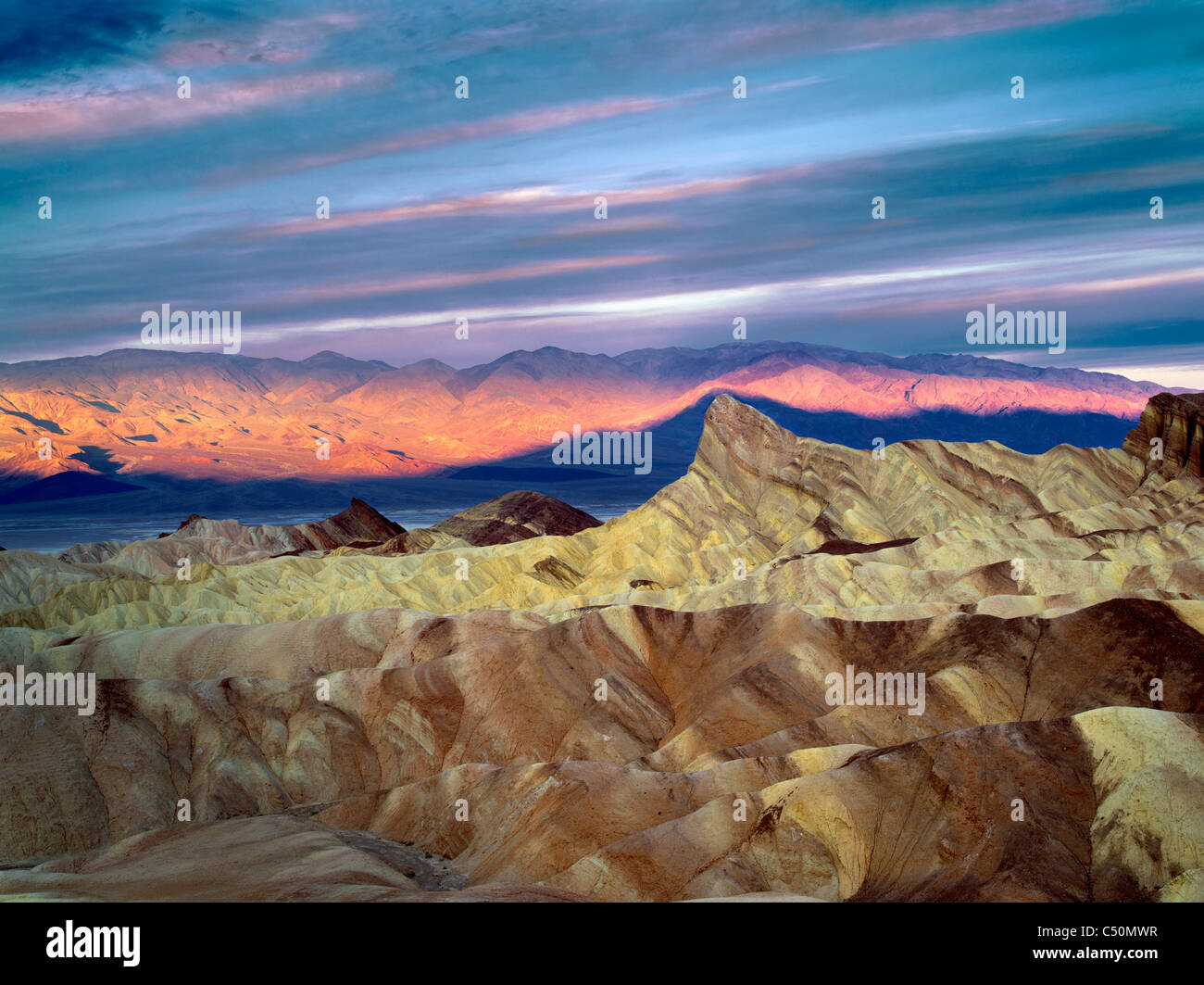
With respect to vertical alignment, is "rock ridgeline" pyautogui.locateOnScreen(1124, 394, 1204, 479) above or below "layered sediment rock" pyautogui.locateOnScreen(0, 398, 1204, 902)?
above

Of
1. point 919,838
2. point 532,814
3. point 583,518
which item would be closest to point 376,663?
point 532,814

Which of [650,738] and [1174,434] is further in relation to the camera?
[1174,434]

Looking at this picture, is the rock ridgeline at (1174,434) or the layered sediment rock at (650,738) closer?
the layered sediment rock at (650,738)

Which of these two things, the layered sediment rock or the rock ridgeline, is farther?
the rock ridgeline

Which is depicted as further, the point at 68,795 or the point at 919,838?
the point at 68,795

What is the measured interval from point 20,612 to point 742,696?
75.7 meters

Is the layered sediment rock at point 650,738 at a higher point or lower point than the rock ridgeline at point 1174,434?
lower

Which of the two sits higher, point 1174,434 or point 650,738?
point 1174,434
